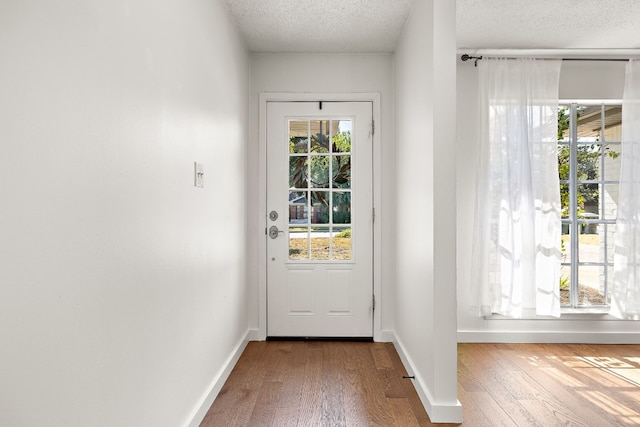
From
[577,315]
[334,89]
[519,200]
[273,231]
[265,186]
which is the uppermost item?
[334,89]

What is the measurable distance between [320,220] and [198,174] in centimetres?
171

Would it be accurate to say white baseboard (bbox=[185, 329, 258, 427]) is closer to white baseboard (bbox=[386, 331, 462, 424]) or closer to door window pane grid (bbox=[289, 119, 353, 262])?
door window pane grid (bbox=[289, 119, 353, 262])

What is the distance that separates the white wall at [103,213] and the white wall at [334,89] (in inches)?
53.6

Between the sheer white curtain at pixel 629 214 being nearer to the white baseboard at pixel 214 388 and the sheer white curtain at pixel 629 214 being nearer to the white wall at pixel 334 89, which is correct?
the white wall at pixel 334 89

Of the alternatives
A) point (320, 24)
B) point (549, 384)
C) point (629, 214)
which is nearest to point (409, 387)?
point (549, 384)

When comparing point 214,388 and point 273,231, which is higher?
point 273,231

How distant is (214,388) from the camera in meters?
2.56

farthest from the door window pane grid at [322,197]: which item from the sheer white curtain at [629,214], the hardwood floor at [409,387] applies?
the sheer white curtain at [629,214]

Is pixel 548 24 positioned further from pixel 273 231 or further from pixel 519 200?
pixel 273 231

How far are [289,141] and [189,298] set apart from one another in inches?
81.3

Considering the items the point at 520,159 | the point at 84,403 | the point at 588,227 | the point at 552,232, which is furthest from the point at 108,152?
the point at 588,227

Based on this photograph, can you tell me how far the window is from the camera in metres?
3.85

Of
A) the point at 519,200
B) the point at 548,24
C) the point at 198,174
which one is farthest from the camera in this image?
the point at 519,200

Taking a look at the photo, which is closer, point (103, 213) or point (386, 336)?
point (103, 213)
